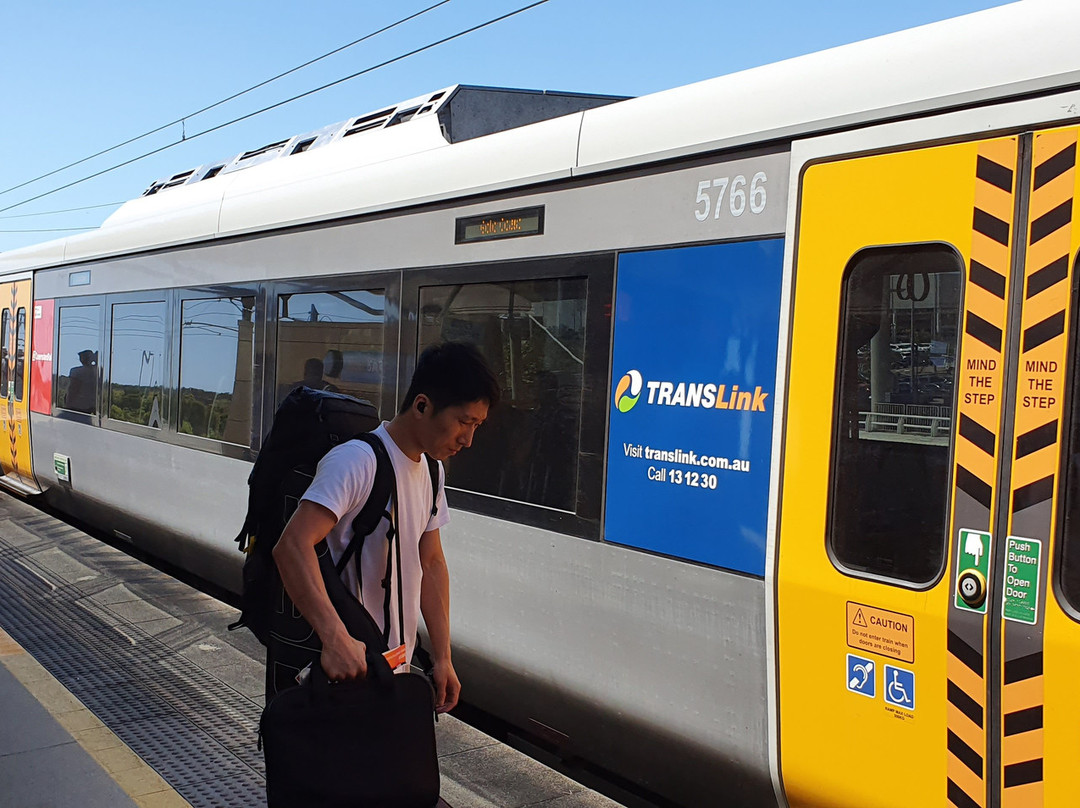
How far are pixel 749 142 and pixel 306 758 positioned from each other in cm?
252

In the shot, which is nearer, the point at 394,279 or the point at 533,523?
the point at 533,523

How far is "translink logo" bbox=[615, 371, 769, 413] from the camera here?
12.3 feet

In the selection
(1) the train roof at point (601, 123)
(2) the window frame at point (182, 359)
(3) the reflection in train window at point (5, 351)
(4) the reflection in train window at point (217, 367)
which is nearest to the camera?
(1) the train roof at point (601, 123)

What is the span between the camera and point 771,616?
11.9 ft

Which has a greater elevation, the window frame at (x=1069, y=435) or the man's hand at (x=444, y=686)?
the window frame at (x=1069, y=435)

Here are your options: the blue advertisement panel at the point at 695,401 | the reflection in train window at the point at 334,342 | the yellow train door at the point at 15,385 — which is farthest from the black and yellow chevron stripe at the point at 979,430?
the yellow train door at the point at 15,385

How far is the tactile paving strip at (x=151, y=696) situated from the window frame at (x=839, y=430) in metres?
2.56

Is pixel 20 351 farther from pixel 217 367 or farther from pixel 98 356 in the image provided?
pixel 217 367

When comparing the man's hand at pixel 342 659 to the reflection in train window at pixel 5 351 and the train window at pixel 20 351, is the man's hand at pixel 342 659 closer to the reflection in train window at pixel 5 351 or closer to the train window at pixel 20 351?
the train window at pixel 20 351

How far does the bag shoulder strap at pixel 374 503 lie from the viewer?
279 centimetres

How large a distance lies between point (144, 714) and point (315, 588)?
10.9ft

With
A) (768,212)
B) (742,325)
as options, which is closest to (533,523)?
(742,325)

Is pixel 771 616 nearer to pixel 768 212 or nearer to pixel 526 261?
pixel 768 212

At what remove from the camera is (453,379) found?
2.86 m
